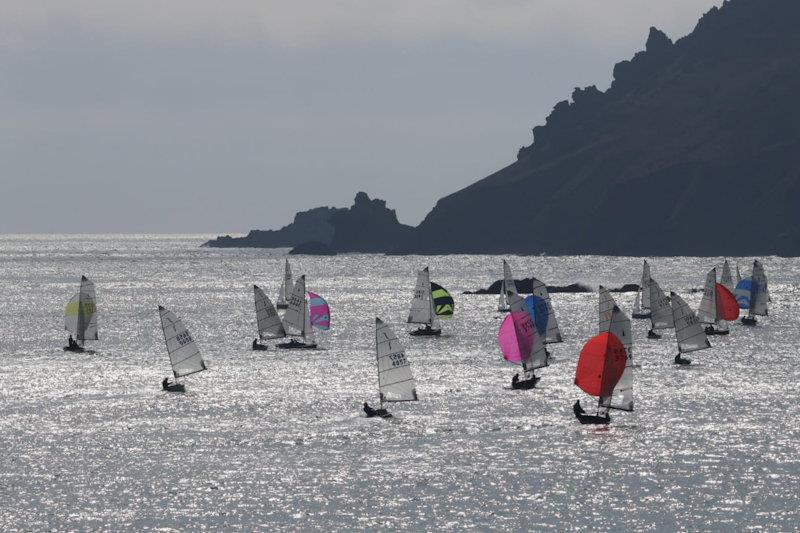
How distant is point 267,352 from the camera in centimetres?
11162

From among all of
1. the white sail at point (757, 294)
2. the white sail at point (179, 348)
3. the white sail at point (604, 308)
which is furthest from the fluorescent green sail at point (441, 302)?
the white sail at point (179, 348)

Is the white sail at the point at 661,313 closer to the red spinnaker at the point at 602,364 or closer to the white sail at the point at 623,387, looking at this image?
the white sail at the point at 623,387

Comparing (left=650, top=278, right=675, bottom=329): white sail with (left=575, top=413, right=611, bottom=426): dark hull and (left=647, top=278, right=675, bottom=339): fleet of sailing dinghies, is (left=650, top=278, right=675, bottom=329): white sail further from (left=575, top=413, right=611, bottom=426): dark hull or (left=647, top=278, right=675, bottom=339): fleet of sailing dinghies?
(left=575, top=413, right=611, bottom=426): dark hull

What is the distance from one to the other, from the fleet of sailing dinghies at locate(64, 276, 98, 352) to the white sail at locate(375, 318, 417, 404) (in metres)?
42.9

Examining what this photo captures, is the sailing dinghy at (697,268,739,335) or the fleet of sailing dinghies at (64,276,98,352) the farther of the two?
the sailing dinghy at (697,268,739,335)

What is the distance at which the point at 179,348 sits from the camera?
84812mm

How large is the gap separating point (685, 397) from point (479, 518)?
33.9m

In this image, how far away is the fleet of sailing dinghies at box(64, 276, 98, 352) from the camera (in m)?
108

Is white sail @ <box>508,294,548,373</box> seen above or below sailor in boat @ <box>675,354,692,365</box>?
above

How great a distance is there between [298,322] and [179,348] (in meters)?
27.8

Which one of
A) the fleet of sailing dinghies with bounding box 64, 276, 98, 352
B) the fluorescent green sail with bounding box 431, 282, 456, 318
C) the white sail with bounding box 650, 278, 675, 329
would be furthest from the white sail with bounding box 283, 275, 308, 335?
the white sail with bounding box 650, 278, 675, 329

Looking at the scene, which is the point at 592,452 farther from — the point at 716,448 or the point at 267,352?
the point at 267,352

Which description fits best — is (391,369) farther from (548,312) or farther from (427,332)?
(427,332)

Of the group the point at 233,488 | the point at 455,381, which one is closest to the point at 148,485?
the point at 233,488
